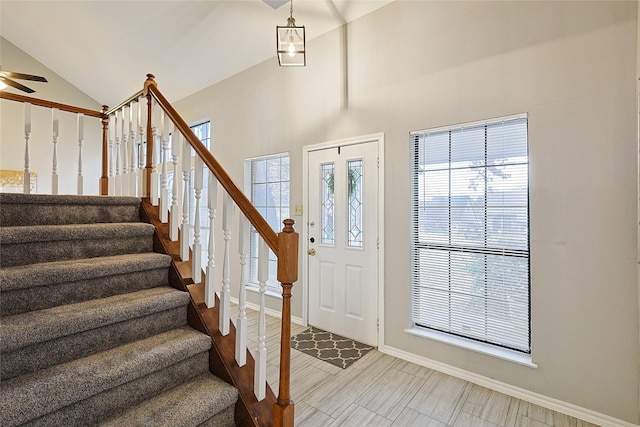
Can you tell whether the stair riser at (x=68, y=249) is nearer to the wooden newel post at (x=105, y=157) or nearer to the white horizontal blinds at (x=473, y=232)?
the wooden newel post at (x=105, y=157)

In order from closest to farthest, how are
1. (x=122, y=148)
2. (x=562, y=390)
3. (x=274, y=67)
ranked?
1. (x=562, y=390)
2. (x=122, y=148)
3. (x=274, y=67)

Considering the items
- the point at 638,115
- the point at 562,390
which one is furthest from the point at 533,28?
the point at 562,390

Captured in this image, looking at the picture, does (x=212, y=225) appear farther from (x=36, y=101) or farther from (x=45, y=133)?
(x=45, y=133)

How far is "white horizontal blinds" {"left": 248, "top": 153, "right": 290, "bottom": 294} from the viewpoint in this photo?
154 inches

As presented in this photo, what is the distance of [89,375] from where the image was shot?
1313 mm

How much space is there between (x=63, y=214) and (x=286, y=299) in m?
1.56

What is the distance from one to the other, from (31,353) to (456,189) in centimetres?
280

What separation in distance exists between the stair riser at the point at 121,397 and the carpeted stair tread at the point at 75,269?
1.98 feet

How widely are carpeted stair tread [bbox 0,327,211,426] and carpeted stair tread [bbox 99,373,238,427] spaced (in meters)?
0.13

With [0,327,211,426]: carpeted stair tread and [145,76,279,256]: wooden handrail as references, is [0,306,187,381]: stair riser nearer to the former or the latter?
[0,327,211,426]: carpeted stair tread

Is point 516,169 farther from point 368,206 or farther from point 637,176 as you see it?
point 368,206

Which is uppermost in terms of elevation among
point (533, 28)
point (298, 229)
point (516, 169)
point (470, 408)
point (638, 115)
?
point (533, 28)

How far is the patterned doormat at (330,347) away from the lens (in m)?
2.79

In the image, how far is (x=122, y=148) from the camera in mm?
2898
